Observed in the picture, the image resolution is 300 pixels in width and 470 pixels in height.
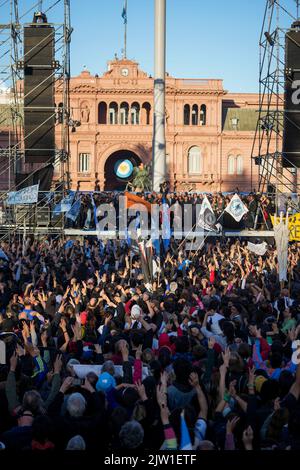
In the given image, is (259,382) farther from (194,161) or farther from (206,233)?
(194,161)

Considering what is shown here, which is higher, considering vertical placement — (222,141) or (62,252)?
(222,141)

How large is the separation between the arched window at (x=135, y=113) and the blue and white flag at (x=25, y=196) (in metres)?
38.1

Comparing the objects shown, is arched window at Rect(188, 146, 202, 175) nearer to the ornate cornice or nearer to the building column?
the ornate cornice

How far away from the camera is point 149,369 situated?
24.7 feet

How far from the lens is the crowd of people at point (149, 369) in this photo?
5.89 m

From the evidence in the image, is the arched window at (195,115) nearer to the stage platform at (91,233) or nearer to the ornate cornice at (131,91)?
the ornate cornice at (131,91)

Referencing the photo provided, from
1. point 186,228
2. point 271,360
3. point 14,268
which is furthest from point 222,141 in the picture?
point 271,360

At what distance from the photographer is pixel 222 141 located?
196 ft

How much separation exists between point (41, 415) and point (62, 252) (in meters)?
14.8

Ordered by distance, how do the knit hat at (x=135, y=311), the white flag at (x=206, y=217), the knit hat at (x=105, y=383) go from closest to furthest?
the knit hat at (x=105, y=383), the knit hat at (x=135, y=311), the white flag at (x=206, y=217)

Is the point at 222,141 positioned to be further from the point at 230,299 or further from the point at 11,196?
the point at 230,299

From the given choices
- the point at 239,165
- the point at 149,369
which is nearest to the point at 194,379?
the point at 149,369

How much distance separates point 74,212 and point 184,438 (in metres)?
18.6

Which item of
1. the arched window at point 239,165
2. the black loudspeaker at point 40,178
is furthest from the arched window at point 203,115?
the black loudspeaker at point 40,178
